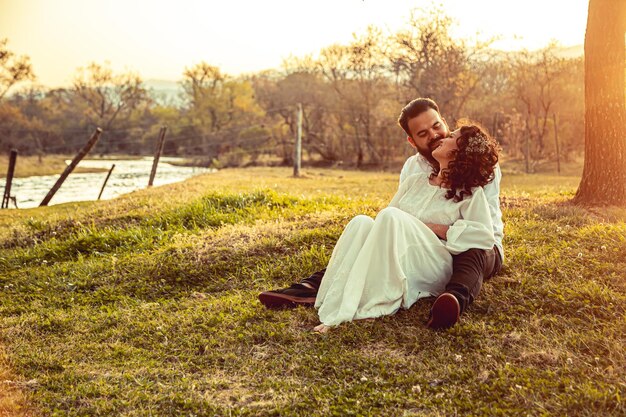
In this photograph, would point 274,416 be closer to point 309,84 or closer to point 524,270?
point 524,270

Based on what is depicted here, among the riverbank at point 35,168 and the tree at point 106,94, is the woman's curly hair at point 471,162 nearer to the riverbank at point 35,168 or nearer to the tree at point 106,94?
the riverbank at point 35,168

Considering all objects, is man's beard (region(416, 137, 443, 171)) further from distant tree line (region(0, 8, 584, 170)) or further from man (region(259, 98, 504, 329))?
distant tree line (region(0, 8, 584, 170))

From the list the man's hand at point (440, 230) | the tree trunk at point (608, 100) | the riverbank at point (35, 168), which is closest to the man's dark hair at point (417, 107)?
the man's hand at point (440, 230)

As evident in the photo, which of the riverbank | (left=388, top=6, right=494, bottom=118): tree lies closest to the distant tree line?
(left=388, top=6, right=494, bottom=118): tree

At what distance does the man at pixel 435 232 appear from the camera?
4.14 metres

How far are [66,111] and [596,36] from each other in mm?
62099

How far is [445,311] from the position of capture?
3885mm

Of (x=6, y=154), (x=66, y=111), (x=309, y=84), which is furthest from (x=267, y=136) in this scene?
(x=66, y=111)

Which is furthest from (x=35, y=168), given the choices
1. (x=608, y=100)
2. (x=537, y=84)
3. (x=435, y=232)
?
(x=435, y=232)

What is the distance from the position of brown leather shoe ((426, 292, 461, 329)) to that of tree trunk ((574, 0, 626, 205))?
14.5 feet

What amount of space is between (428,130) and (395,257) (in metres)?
1.27

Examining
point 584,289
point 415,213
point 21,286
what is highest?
point 415,213

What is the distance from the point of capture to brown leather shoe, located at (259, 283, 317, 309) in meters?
4.68

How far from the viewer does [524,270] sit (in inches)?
197
